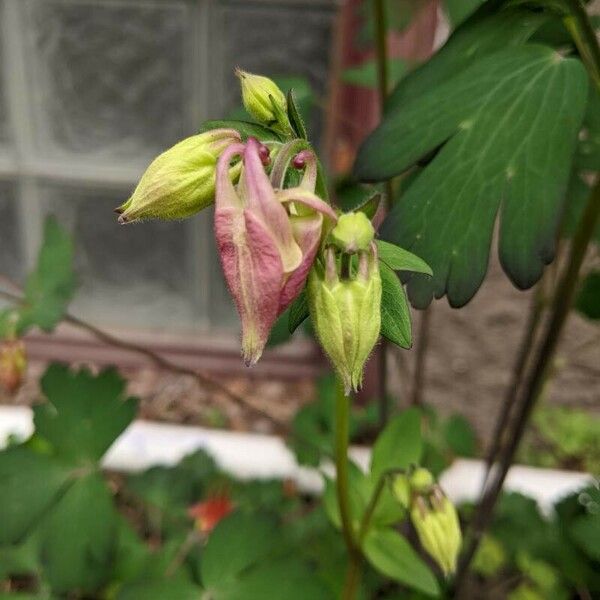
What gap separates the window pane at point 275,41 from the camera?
1114mm

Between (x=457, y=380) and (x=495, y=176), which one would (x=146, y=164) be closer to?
(x=457, y=380)

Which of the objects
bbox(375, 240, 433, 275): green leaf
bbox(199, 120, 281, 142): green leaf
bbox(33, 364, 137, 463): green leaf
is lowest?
bbox(33, 364, 137, 463): green leaf

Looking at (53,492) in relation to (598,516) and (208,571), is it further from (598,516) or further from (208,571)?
(598,516)

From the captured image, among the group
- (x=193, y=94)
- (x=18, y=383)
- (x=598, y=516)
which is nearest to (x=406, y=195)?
(x=598, y=516)

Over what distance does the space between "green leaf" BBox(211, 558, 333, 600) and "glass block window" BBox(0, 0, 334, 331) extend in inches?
23.7

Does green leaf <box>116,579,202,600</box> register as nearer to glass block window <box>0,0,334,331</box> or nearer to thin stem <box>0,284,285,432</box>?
thin stem <box>0,284,285,432</box>

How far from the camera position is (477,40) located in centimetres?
48

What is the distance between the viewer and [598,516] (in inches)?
17.7

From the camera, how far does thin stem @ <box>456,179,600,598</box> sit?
1.71 feet

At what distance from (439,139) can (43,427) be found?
0.48m

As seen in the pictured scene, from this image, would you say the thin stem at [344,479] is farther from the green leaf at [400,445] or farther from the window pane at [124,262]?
the window pane at [124,262]

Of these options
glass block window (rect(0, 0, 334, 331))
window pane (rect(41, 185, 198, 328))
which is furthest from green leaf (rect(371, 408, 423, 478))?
window pane (rect(41, 185, 198, 328))

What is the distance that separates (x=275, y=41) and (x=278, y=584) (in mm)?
837

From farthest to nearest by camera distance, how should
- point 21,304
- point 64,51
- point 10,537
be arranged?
1. point 64,51
2. point 21,304
3. point 10,537
